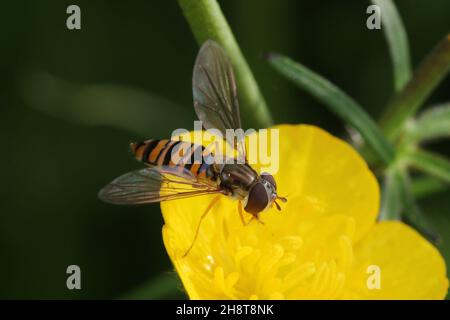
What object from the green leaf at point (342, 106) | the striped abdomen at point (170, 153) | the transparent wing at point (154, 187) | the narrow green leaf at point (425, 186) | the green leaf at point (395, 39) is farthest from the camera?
the narrow green leaf at point (425, 186)

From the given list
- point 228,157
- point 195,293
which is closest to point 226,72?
point 228,157

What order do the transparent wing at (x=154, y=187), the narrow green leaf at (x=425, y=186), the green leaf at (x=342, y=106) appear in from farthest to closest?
the narrow green leaf at (x=425, y=186)
the green leaf at (x=342, y=106)
the transparent wing at (x=154, y=187)

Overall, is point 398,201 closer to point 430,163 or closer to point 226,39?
point 430,163

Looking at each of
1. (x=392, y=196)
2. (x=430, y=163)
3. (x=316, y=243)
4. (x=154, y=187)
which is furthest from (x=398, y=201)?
(x=154, y=187)

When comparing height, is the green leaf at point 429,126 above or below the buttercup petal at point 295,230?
above

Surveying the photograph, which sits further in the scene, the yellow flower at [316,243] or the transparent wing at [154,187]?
the yellow flower at [316,243]

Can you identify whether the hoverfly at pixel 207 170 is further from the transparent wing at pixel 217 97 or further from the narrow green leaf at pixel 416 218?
the narrow green leaf at pixel 416 218

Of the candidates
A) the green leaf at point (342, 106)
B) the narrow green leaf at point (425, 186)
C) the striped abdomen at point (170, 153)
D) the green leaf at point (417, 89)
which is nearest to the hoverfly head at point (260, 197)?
the striped abdomen at point (170, 153)
